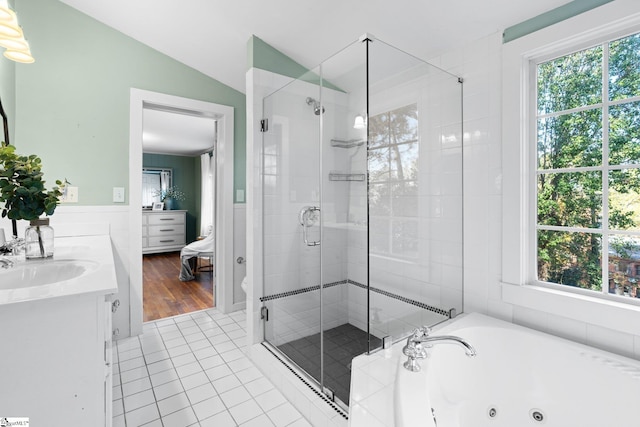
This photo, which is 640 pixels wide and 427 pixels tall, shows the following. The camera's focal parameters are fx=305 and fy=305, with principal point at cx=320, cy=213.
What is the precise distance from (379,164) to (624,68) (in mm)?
1205

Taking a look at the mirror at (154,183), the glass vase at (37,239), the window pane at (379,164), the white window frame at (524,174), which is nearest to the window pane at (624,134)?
the white window frame at (524,174)

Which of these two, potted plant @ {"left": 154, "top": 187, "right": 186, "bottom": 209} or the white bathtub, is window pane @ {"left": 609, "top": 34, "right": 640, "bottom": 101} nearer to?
the white bathtub

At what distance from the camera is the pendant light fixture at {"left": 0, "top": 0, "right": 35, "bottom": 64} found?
53.0 inches

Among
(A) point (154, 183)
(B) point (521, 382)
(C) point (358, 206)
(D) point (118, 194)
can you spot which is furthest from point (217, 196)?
(A) point (154, 183)

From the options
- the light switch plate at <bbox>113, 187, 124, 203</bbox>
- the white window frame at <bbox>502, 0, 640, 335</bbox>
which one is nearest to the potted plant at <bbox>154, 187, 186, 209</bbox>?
the light switch plate at <bbox>113, 187, 124, 203</bbox>

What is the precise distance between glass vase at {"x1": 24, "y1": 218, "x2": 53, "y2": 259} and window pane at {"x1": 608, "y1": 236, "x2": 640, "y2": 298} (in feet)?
8.78

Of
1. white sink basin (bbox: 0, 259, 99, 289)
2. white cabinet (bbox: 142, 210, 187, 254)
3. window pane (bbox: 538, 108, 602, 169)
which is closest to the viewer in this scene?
white sink basin (bbox: 0, 259, 99, 289)

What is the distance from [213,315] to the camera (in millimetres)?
3062

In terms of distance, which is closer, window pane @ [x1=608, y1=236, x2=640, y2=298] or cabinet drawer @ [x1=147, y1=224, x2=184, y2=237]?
window pane @ [x1=608, y1=236, x2=640, y2=298]

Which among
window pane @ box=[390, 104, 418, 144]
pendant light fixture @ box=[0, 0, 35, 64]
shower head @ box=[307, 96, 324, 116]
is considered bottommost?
window pane @ box=[390, 104, 418, 144]

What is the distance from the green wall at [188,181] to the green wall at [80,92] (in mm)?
4363

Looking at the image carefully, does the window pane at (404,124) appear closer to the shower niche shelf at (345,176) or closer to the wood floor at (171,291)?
the shower niche shelf at (345,176)

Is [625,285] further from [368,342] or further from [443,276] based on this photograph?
[368,342]

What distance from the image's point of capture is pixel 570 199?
161cm
